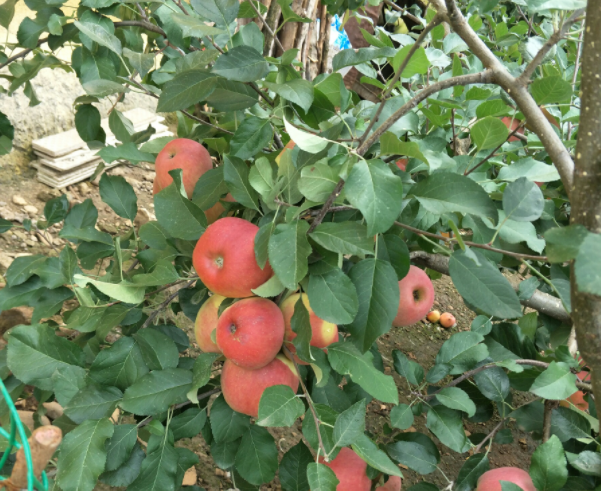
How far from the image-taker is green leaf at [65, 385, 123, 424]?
2.43 ft

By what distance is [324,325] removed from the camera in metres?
0.74

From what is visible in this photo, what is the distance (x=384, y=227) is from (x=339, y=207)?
175 mm

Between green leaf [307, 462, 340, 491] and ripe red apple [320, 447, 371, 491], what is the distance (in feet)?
0.65

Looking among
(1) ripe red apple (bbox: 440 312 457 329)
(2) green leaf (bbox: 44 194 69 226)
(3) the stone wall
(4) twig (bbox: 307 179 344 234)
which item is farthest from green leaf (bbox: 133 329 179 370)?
(3) the stone wall

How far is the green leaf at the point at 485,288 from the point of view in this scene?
2.03ft

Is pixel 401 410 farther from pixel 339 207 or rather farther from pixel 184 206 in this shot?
pixel 184 206

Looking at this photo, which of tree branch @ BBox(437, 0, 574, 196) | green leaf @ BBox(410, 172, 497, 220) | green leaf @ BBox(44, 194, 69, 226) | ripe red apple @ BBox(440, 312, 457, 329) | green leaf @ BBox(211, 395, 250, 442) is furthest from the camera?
ripe red apple @ BBox(440, 312, 457, 329)

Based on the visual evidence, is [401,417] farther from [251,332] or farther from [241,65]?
[241,65]

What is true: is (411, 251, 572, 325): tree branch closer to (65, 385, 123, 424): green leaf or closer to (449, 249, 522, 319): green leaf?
(449, 249, 522, 319): green leaf

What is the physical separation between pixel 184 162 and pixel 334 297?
0.37 metres

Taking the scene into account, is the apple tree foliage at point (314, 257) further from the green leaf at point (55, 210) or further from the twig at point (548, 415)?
the green leaf at point (55, 210)

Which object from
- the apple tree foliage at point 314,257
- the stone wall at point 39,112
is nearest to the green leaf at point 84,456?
the apple tree foliage at point 314,257

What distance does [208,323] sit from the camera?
79 centimetres

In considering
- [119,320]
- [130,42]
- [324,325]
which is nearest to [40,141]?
[130,42]
